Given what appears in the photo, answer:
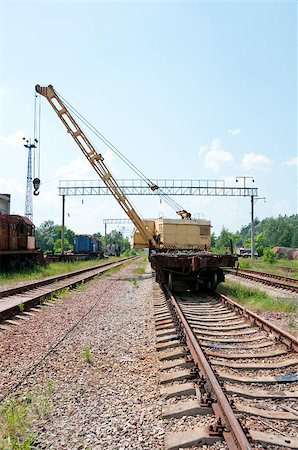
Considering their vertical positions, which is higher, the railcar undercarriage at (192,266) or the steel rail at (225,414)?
the railcar undercarriage at (192,266)

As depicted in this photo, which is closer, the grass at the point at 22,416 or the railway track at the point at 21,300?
the grass at the point at 22,416

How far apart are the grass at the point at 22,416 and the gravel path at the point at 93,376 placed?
7 centimetres

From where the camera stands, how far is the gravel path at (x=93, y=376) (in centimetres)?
313

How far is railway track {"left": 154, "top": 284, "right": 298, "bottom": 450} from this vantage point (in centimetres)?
297

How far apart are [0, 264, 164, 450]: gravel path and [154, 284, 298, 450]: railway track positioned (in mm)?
224

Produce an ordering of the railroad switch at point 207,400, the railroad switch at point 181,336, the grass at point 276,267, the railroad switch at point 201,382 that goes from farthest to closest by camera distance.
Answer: the grass at point 276,267 → the railroad switch at point 181,336 → the railroad switch at point 201,382 → the railroad switch at point 207,400

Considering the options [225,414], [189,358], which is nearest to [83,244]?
[189,358]

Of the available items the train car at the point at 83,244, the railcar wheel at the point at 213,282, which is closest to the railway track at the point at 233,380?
the railcar wheel at the point at 213,282

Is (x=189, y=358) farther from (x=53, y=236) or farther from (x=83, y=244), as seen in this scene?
(x=53, y=236)

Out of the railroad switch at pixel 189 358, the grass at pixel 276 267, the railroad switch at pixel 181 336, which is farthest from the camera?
the grass at pixel 276 267

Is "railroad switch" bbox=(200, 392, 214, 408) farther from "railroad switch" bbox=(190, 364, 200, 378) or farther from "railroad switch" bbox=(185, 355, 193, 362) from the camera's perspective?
"railroad switch" bbox=(185, 355, 193, 362)

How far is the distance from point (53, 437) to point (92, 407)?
0.60 meters

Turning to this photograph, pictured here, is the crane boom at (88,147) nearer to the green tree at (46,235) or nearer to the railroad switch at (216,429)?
the railroad switch at (216,429)

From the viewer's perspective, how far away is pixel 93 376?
4.54 meters
